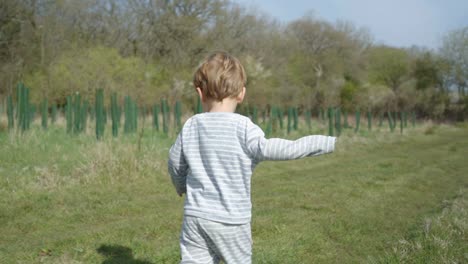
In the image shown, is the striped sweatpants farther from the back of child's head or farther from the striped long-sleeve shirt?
the back of child's head

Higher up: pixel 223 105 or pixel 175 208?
pixel 223 105

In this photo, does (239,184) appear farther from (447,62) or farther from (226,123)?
(447,62)

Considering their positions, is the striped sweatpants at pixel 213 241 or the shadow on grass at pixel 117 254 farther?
the shadow on grass at pixel 117 254

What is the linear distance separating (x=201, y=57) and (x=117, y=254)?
91.5 ft

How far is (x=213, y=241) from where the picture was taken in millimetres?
2377

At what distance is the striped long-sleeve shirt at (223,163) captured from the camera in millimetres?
2355

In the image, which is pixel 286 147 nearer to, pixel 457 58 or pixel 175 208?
pixel 175 208

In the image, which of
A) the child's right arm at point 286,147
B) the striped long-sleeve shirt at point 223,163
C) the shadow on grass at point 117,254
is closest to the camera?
the child's right arm at point 286,147

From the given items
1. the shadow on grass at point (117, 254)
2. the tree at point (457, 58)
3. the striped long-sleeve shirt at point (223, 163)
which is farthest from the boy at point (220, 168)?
the tree at point (457, 58)

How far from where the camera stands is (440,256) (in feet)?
11.8

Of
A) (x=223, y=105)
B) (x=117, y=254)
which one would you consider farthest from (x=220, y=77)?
(x=117, y=254)

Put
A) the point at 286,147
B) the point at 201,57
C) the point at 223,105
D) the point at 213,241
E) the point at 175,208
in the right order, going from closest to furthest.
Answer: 1. the point at 286,147
2. the point at 213,241
3. the point at 223,105
4. the point at 175,208
5. the point at 201,57

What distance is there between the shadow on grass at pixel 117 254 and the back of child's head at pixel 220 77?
2016 millimetres

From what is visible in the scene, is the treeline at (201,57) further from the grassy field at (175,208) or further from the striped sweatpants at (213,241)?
the striped sweatpants at (213,241)
